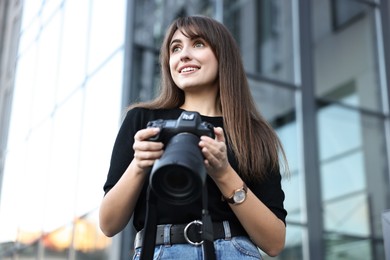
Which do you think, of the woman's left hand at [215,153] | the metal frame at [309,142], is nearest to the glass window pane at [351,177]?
the metal frame at [309,142]

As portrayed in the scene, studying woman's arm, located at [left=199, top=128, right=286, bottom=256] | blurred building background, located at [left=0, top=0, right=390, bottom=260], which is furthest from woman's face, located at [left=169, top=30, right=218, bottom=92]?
blurred building background, located at [left=0, top=0, right=390, bottom=260]

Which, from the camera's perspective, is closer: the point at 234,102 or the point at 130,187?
the point at 130,187

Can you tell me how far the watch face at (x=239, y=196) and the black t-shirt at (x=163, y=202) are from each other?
8 cm

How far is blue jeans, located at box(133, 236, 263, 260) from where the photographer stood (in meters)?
1.67

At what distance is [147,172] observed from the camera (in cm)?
164

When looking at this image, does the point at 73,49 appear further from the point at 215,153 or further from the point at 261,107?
the point at 215,153

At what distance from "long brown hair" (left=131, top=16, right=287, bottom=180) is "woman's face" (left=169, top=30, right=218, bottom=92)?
2cm

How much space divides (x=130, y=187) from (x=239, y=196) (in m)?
0.29

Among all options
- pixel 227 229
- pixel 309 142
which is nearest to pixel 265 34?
pixel 309 142

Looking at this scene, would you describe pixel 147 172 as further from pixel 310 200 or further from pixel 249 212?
pixel 310 200

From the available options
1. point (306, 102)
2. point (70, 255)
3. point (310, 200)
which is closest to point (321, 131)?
point (306, 102)

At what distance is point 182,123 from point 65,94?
8.00m

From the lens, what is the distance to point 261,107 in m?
8.88

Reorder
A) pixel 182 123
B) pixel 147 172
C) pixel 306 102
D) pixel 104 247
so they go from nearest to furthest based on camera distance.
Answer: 1. pixel 182 123
2. pixel 147 172
3. pixel 104 247
4. pixel 306 102
